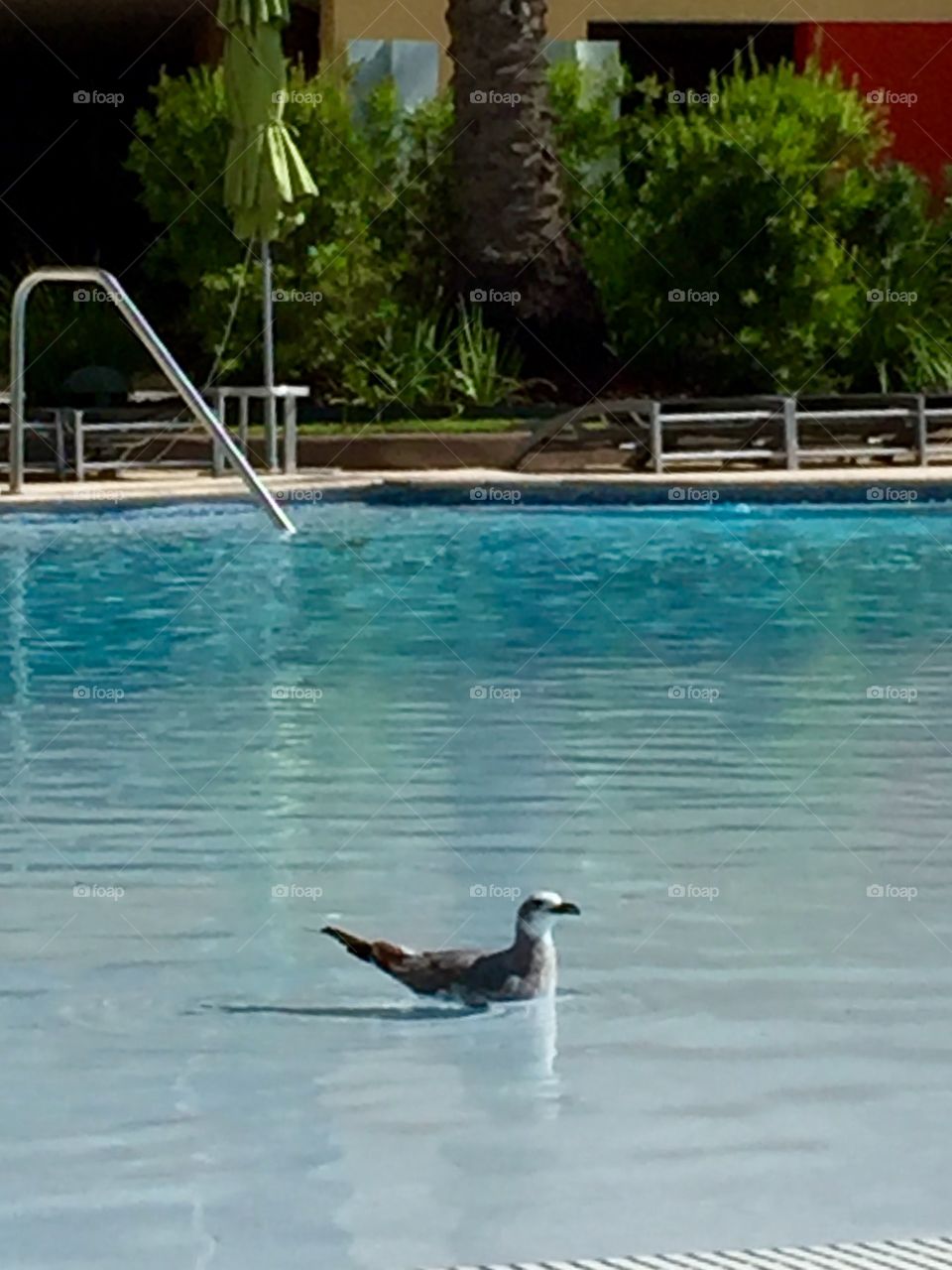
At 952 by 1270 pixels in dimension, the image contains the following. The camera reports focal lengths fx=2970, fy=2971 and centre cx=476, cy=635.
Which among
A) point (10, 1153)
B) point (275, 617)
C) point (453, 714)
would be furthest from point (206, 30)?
point (10, 1153)

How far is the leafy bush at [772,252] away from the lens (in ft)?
85.6

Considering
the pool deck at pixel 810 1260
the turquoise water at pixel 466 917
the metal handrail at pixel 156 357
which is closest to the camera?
the pool deck at pixel 810 1260

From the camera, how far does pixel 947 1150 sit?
6.72 meters

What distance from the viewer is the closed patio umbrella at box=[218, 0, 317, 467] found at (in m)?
23.2

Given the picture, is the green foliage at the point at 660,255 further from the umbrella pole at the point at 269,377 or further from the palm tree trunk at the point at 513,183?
the umbrella pole at the point at 269,377

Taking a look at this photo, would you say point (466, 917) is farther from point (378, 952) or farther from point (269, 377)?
point (269, 377)

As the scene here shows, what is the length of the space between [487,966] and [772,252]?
1883cm

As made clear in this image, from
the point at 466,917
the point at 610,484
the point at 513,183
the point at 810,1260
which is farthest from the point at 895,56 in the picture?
the point at 810,1260

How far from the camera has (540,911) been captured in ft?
25.6

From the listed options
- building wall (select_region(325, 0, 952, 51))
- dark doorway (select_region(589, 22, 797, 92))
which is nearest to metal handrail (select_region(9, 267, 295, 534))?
building wall (select_region(325, 0, 952, 51))

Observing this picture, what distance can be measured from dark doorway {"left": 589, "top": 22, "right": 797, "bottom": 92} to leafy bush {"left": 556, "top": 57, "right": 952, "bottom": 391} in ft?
12.7

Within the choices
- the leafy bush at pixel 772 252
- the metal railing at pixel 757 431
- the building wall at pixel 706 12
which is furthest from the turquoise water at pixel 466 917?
the building wall at pixel 706 12

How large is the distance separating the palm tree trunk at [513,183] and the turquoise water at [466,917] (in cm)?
977

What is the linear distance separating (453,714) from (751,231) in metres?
13.8
